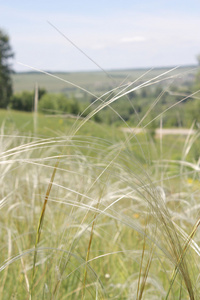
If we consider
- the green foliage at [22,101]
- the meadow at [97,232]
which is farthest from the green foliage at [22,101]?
the meadow at [97,232]

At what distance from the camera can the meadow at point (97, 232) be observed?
0.62 metres

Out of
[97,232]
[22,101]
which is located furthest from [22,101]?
[97,232]

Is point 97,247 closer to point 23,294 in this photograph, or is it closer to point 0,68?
point 23,294

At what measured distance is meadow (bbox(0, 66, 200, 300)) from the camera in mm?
623

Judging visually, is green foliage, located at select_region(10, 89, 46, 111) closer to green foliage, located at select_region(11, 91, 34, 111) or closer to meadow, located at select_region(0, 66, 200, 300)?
green foliage, located at select_region(11, 91, 34, 111)

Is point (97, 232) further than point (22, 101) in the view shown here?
No

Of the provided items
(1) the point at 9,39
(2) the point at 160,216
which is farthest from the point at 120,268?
(1) the point at 9,39

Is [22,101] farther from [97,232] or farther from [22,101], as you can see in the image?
[97,232]

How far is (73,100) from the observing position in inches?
903

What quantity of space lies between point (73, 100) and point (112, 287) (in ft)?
72.3

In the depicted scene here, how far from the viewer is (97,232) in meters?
1.52

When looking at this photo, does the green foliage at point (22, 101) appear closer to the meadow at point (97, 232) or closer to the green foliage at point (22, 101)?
the green foliage at point (22, 101)

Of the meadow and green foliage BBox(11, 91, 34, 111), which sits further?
green foliage BBox(11, 91, 34, 111)

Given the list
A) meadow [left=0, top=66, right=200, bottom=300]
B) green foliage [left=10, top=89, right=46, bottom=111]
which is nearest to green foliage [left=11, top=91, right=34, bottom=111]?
green foliage [left=10, top=89, right=46, bottom=111]
